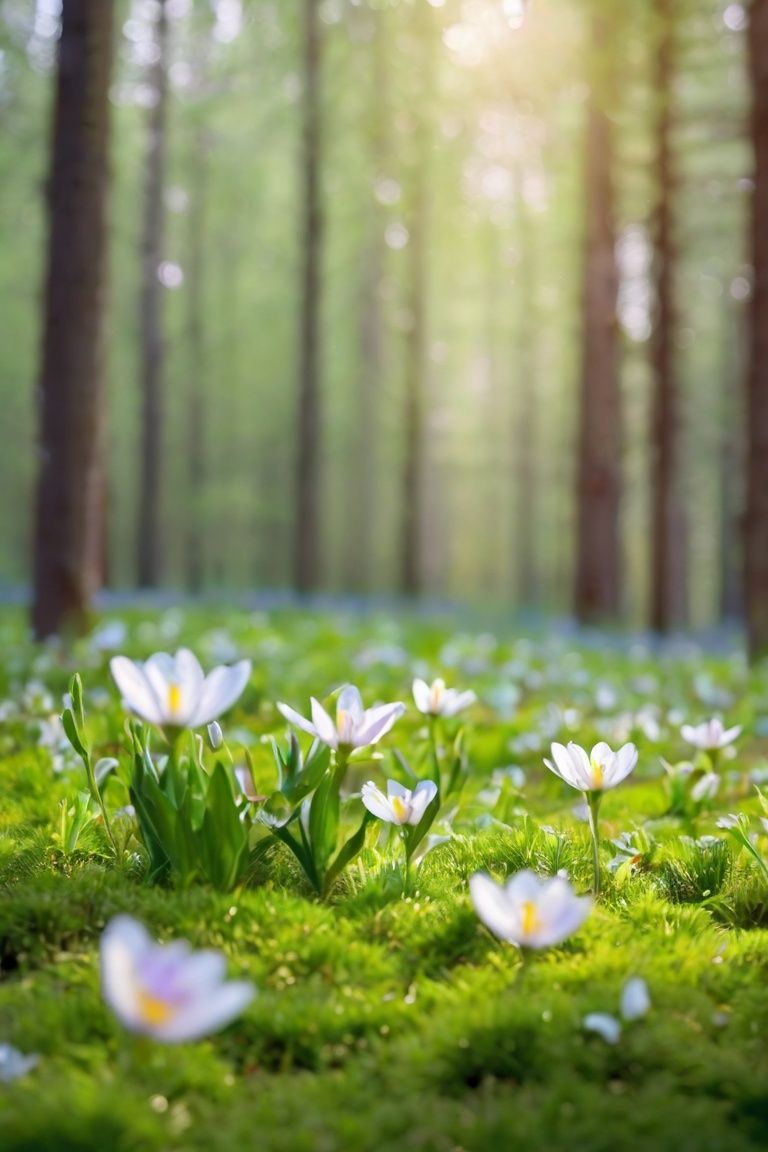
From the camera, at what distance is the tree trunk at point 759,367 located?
8773mm

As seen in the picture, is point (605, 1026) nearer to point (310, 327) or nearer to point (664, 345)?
point (664, 345)

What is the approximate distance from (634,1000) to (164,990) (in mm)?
819

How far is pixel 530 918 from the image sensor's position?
74.3 inches

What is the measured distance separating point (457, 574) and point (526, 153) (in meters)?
31.3

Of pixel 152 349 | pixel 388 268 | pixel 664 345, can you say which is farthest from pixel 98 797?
pixel 388 268

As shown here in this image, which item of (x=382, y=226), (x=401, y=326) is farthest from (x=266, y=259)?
(x=382, y=226)

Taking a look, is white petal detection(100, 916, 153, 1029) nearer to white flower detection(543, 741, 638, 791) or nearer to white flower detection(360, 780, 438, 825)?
white flower detection(360, 780, 438, 825)

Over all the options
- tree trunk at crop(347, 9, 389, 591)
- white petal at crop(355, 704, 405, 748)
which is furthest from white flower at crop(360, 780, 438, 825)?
tree trunk at crop(347, 9, 389, 591)

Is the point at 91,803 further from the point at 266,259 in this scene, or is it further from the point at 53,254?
the point at 266,259

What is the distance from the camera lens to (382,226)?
1873 centimetres

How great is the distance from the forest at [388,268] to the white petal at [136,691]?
5.51m

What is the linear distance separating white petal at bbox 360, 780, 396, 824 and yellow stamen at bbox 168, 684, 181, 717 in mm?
501

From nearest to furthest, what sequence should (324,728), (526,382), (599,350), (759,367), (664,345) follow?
(324,728) → (759,367) → (599,350) → (664,345) → (526,382)

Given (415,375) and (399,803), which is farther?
(415,375)
